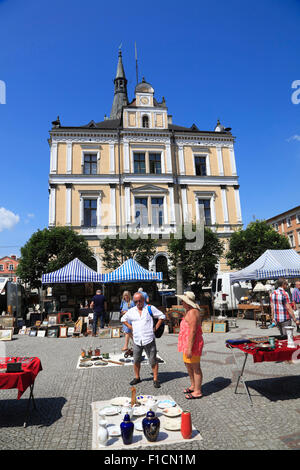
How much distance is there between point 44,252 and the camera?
2186cm

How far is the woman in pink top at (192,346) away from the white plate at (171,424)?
983 millimetres

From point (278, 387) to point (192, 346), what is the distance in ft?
6.40

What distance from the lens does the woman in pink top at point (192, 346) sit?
190 inches

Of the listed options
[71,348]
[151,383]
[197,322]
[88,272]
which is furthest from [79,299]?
[197,322]

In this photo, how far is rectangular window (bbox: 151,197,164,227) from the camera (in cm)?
2808

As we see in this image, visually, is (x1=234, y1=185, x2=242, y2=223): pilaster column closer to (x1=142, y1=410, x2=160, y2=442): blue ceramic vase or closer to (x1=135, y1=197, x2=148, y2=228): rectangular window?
(x1=135, y1=197, x2=148, y2=228): rectangular window

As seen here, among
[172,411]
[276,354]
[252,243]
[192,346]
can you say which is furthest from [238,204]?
[172,411]

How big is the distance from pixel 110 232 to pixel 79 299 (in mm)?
10328

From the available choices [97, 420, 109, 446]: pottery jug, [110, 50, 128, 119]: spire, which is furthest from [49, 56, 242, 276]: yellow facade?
[97, 420, 109, 446]: pottery jug

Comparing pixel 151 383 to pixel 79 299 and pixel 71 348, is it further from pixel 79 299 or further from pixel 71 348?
pixel 79 299

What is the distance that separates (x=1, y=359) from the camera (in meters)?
5.01

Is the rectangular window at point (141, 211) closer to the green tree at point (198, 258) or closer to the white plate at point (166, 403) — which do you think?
the green tree at point (198, 258)

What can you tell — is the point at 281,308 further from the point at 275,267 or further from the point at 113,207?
the point at 113,207

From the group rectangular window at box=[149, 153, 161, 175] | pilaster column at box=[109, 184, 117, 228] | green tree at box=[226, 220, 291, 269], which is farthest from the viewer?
rectangular window at box=[149, 153, 161, 175]
